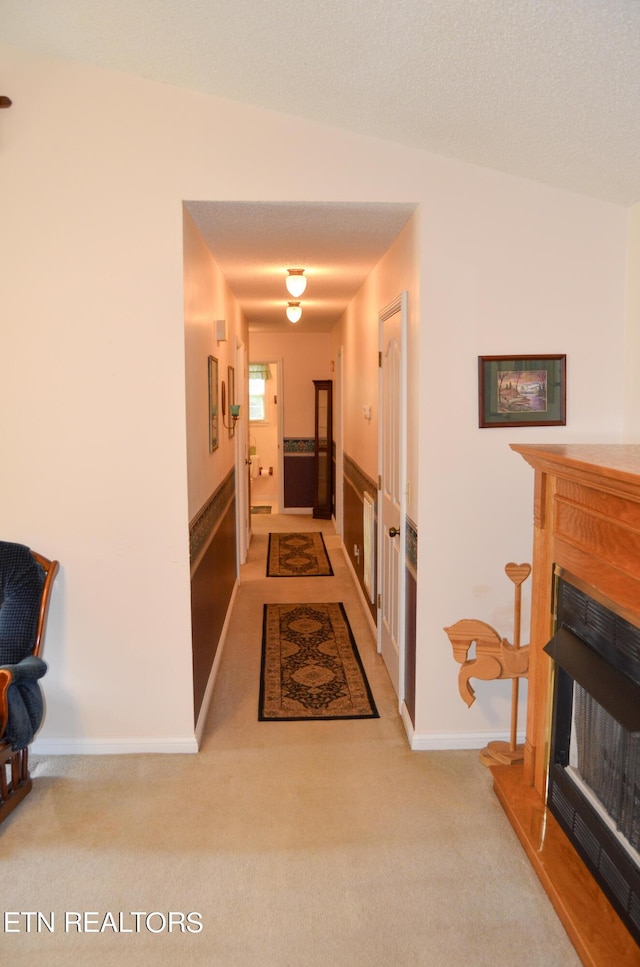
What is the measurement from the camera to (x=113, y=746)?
3346 mm

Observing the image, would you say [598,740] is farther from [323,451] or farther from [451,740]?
[323,451]

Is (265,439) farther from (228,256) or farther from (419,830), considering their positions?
(419,830)

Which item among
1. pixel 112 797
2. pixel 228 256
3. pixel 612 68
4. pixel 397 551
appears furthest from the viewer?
pixel 228 256

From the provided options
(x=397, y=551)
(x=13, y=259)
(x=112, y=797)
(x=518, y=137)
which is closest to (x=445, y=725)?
(x=397, y=551)

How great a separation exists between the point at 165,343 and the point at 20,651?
4.60 feet

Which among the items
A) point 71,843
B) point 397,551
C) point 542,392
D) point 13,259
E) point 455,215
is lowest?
point 71,843

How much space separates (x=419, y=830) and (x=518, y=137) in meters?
2.56

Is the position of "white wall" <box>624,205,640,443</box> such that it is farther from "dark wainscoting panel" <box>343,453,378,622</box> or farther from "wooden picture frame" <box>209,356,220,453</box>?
"wooden picture frame" <box>209,356,220,453</box>

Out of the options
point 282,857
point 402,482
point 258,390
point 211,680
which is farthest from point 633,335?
point 258,390

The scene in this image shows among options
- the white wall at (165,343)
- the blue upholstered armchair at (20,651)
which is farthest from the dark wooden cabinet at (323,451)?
the blue upholstered armchair at (20,651)

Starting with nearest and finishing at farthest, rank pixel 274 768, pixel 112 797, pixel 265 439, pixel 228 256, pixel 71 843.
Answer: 1. pixel 71 843
2. pixel 112 797
3. pixel 274 768
4. pixel 228 256
5. pixel 265 439

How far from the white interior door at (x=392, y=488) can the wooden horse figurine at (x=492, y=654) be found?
0.70 m

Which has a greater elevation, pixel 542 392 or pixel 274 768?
pixel 542 392

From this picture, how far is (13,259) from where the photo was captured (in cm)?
311
